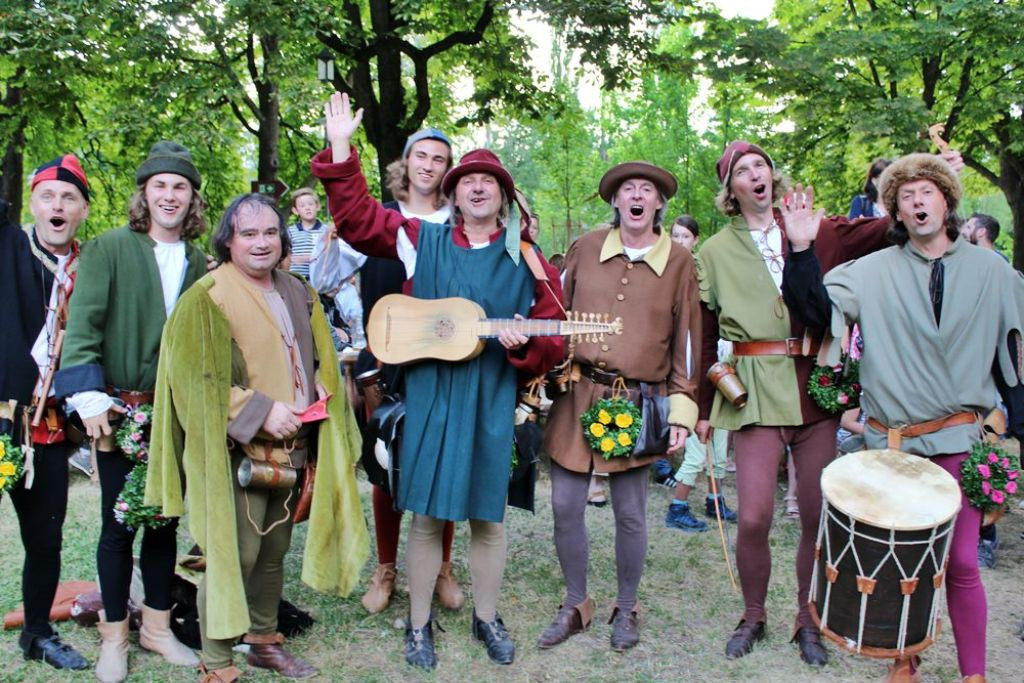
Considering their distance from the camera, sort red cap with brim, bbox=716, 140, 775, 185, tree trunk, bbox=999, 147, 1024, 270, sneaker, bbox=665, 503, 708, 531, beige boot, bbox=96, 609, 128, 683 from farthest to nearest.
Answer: tree trunk, bbox=999, 147, 1024, 270 → sneaker, bbox=665, 503, 708, 531 → red cap with brim, bbox=716, 140, 775, 185 → beige boot, bbox=96, 609, 128, 683

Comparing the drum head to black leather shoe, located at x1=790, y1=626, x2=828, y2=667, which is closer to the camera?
the drum head

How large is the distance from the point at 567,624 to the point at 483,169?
86.8 inches

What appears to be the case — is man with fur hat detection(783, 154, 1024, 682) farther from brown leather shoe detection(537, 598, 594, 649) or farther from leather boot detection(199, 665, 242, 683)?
leather boot detection(199, 665, 242, 683)

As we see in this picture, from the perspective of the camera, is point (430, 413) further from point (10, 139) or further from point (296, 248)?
point (10, 139)

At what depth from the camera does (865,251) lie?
13.3 ft

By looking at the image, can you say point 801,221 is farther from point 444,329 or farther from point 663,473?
point 663,473

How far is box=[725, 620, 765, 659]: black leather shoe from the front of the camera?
394 centimetres

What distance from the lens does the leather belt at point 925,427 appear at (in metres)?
3.41

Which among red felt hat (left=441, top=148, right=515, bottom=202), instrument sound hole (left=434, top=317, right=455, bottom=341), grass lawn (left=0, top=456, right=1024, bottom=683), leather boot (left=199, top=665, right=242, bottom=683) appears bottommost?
grass lawn (left=0, top=456, right=1024, bottom=683)

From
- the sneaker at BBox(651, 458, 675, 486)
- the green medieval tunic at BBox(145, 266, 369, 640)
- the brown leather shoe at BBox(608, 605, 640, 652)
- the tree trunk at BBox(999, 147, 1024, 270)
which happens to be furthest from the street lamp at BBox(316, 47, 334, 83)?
the tree trunk at BBox(999, 147, 1024, 270)

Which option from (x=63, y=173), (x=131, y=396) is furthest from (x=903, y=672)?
(x=63, y=173)

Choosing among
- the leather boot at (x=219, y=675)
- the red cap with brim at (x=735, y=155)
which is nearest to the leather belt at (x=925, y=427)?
the red cap with brim at (x=735, y=155)

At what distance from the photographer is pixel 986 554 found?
208 inches

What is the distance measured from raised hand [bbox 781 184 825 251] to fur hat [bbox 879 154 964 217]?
33 centimetres
